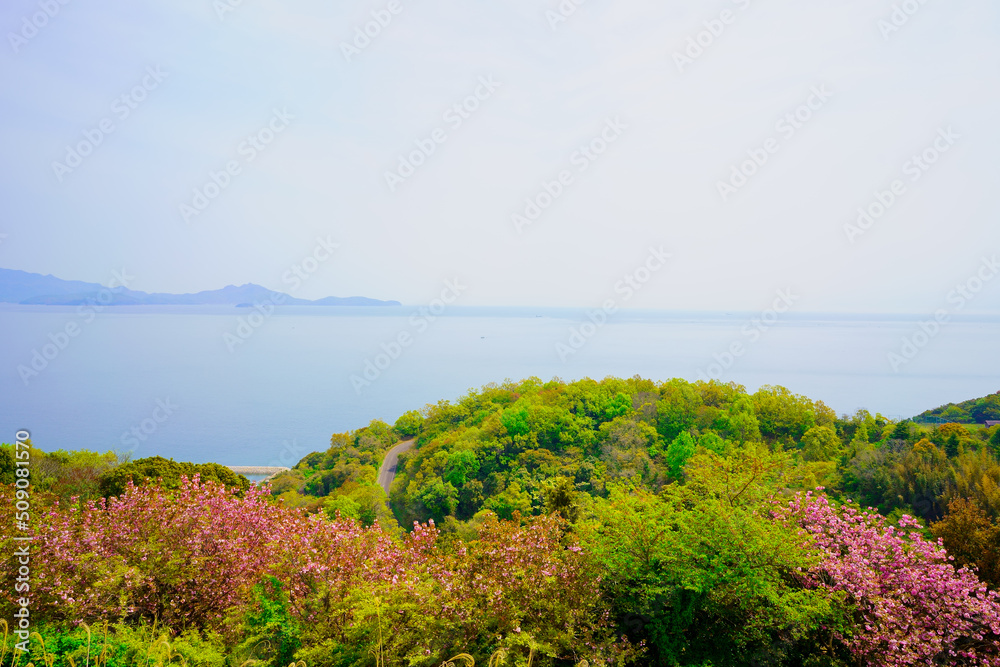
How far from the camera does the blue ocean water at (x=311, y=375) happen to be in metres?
42.2

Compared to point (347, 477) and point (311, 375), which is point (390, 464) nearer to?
point (347, 477)

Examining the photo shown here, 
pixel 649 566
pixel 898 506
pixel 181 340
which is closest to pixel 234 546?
pixel 649 566

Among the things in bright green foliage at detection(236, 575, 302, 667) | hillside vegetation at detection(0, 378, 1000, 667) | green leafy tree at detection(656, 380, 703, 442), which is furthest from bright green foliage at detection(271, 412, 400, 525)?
bright green foliage at detection(236, 575, 302, 667)

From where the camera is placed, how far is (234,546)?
21.4ft

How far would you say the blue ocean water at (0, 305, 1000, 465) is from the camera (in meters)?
42.2

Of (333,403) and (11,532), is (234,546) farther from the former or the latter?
(333,403)

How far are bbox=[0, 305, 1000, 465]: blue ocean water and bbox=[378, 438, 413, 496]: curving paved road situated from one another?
24.9 ft

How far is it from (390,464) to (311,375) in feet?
140

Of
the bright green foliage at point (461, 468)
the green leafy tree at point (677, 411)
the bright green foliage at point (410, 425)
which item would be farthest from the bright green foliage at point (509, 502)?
the bright green foliage at point (410, 425)

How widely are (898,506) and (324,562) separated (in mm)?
15850

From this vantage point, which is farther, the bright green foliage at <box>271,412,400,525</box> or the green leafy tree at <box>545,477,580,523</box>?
the bright green foliage at <box>271,412,400,525</box>

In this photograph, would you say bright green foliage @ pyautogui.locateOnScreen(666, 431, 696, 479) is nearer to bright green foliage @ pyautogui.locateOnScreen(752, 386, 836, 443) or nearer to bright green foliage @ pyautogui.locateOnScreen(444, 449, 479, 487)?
bright green foliage @ pyautogui.locateOnScreen(752, 386, 836, 443)

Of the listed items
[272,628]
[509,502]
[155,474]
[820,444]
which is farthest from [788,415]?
[155,474]

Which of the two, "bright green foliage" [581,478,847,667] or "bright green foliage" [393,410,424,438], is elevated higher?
"bright green foliage" [393,410,424,438]
